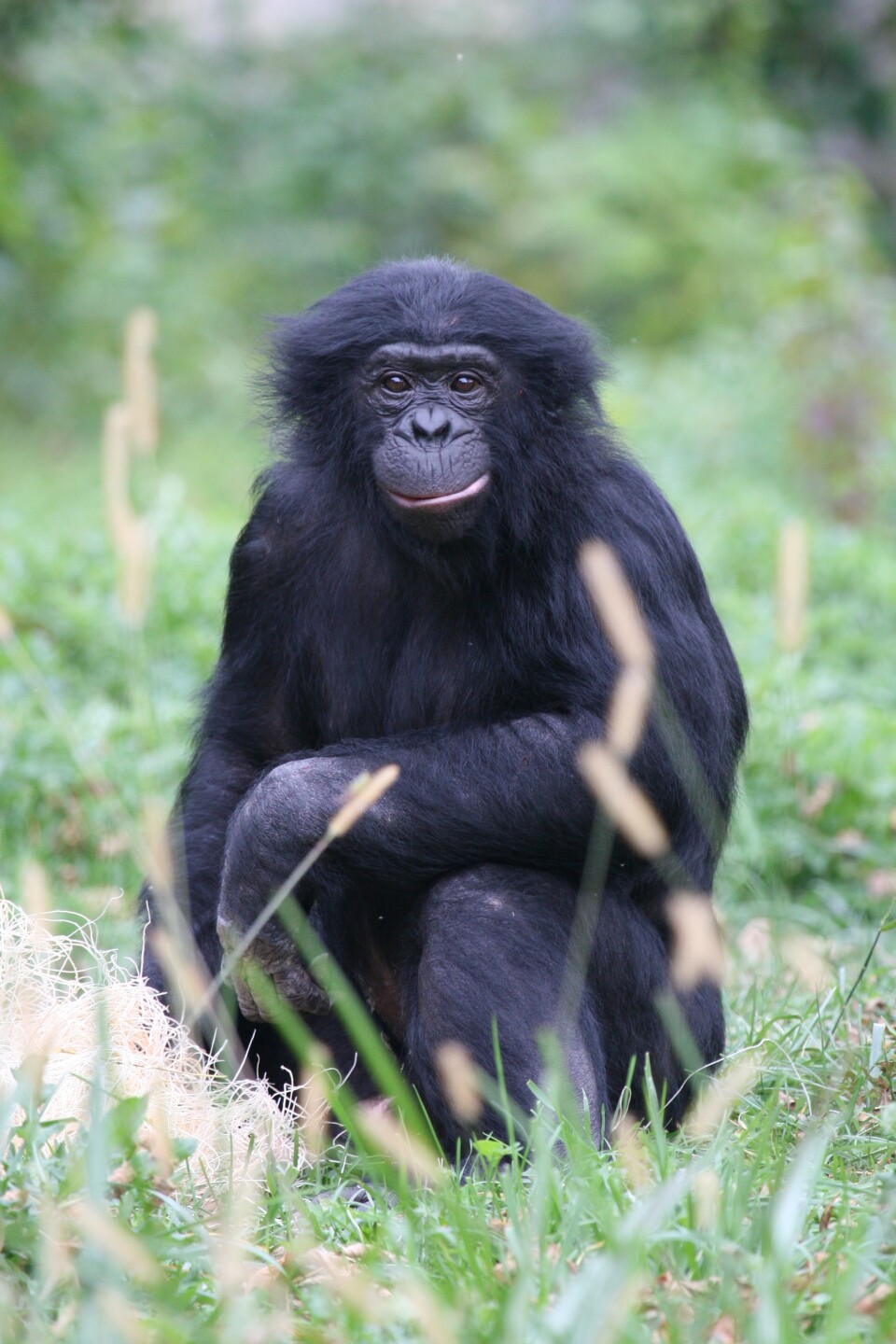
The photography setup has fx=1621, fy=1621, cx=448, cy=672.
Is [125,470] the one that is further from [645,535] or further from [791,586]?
[645,535]

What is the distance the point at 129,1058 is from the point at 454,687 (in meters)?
1.18

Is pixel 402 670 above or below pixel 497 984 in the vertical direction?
above

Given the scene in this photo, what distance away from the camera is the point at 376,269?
423 cm

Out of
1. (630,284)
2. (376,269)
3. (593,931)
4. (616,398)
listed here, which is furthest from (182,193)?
(593,931)

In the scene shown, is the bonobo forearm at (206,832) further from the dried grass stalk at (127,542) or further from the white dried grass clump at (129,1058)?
the dried grass stalk at (127,542)

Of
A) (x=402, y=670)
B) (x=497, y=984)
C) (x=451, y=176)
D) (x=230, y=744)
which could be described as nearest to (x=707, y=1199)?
(x=497, y=984)

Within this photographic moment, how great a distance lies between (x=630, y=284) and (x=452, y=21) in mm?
3977

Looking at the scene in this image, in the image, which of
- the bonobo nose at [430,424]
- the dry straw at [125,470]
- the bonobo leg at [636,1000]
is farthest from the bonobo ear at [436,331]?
the bonobo leg at [636,1000]

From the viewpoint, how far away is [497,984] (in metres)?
3.58

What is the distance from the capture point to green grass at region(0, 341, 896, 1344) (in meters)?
2.32

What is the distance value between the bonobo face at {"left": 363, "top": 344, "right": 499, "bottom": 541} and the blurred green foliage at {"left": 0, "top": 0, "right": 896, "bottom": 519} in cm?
976

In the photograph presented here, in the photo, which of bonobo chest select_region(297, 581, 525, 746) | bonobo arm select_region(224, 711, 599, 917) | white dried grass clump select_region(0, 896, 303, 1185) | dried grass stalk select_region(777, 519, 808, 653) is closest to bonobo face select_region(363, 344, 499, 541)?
bonobo chest select_region(297, 581, 525, 746)

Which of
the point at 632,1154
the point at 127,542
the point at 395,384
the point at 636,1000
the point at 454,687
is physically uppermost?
the point at 395,384

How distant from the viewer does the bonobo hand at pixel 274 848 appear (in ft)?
12.2
